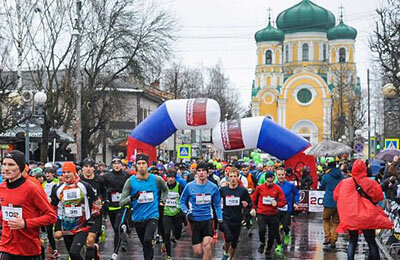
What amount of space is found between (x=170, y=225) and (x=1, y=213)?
7196mm

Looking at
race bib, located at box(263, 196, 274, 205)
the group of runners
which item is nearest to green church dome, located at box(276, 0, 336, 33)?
the group of runners

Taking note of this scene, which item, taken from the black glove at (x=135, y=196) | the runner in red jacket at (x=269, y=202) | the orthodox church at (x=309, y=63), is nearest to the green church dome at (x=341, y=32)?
the orthodox church at (x=309, y=63)

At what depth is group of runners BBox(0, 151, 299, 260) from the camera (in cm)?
740

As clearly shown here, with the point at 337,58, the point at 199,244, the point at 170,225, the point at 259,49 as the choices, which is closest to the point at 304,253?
the point at 170,225

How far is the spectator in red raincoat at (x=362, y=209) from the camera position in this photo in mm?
11062

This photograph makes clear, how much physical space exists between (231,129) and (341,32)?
3207 inches

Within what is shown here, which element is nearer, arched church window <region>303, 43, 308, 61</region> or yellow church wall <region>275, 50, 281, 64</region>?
arched church window <region>303, 43, 308, 61</region>

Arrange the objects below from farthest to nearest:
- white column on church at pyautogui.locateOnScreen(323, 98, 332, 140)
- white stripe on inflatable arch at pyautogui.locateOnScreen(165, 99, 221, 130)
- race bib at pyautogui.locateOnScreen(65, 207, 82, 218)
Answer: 1. white column on church at pyautogui.locateOnScreen(323, 98, 332, 140)
2. white stripe on inflatable arch at pyautogui.locateOnScreen(165, 99, 221, 130)
3. race bib at pyautogui.locateOnScreen(65, 207, 82, 218)

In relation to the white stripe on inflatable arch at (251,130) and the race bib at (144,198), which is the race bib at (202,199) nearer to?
the race bib at (144,198)

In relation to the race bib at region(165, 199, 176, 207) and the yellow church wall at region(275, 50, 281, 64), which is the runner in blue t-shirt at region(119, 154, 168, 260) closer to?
the race bib at region(165, 199, 176, 207)

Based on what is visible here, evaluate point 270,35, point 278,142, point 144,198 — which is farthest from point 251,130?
point 270,35

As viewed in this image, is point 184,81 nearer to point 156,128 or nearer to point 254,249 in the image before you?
point 156,128

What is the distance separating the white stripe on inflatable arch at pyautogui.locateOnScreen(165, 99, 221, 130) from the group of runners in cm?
978

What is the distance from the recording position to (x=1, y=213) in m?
7.74
